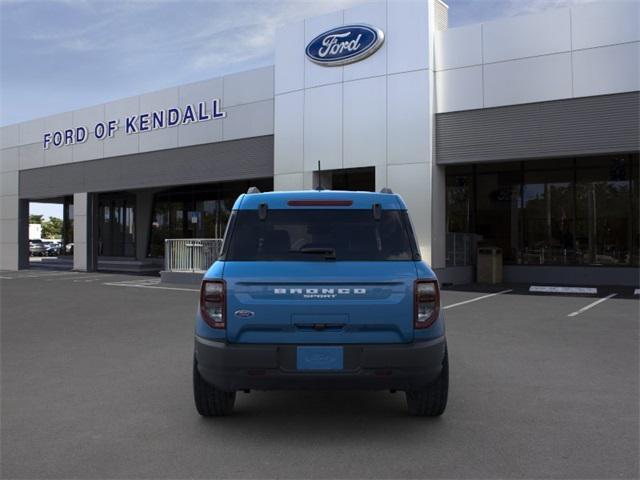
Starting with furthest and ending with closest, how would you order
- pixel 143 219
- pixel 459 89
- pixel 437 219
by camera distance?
pixel 143 219 < pixel 437 219 < pixel 459 89

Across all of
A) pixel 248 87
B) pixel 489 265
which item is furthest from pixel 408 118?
pixel 248 87

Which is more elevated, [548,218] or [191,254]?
[548,218]

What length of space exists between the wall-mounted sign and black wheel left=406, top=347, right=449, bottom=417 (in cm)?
1843

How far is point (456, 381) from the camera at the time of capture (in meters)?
5.84

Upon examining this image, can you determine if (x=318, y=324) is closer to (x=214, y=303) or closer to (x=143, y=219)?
(x=214, y=303)

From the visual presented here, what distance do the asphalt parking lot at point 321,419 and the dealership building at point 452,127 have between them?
863 cm

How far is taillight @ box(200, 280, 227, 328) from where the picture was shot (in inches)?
154

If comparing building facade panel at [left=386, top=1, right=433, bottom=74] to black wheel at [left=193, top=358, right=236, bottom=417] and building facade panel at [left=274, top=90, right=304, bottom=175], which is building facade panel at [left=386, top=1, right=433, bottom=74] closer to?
building facade panel at [left=274, top=90, right=304, bottom=175]


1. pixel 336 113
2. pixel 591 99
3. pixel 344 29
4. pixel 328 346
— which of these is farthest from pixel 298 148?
pixel 328 346

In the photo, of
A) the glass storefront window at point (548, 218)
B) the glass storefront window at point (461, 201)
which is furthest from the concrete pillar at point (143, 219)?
the glass storefront window at point (548, 218)

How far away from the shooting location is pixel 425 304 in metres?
3.96

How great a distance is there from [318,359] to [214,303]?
848 millimetres

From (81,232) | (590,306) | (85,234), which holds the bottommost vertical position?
(590,306)

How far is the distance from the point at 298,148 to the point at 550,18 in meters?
8.52
